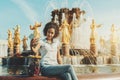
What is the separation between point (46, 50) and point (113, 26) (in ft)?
70.2

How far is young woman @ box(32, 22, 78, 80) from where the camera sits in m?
4.50

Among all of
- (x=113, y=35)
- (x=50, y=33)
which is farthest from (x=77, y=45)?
(x=50, y=33)

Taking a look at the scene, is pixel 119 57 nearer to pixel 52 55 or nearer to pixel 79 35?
pixel 79 35

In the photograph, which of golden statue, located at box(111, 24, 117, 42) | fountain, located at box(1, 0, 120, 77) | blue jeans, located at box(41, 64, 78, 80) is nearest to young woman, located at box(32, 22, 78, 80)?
blue jeans, located at box(41, 64, 78, 80)

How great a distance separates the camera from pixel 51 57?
462 centimetres

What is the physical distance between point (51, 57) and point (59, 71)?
0.23m

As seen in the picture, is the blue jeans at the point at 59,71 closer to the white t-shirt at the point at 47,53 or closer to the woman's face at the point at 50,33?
the white t-shirt at the point at 47,53

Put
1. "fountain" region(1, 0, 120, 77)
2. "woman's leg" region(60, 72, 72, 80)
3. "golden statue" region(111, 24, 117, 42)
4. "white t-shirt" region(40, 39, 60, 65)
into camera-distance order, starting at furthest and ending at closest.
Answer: "golden statue" region(111, 24, 117, 42), "fountain" region(1, 0, 120, 77), "white t-shirt" region(40, 39, 60, 65), "woman's leg" region(60, 72, 72, 80)

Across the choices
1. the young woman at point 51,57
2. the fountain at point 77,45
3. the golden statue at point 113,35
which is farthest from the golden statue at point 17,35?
the young woman at point 51,57

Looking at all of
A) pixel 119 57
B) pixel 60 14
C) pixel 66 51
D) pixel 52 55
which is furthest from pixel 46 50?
pixel 60 14

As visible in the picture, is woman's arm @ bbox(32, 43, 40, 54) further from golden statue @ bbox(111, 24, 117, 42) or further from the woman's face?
golden statue @ bbox(111, 24, 117, 42)

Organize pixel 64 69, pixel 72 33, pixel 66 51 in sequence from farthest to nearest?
pixel 72 33 < pixel 66 51 < pixel 64 69

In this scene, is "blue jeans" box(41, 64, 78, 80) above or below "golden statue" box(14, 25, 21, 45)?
below

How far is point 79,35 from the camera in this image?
27609 mm
